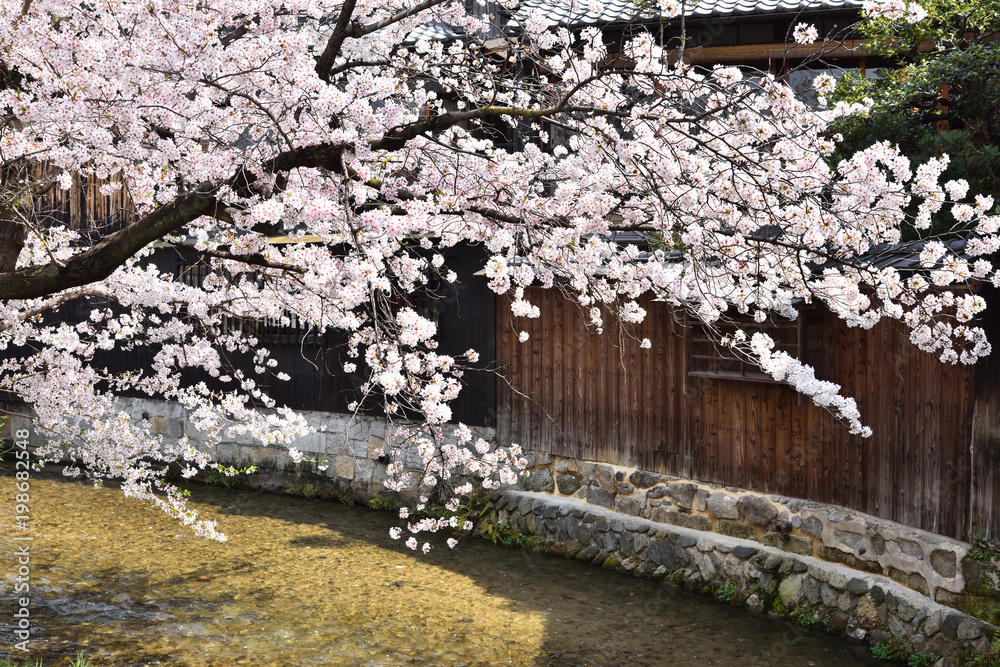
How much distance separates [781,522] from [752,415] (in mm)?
1180

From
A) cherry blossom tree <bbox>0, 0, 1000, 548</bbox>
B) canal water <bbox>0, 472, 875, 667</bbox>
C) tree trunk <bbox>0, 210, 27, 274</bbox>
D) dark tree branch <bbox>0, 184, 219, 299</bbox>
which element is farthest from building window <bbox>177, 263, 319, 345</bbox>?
dark tree branch <bbox>0, 184, 219, 299</bbox>

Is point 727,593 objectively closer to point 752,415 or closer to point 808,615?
point 808,615

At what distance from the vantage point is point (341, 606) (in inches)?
359

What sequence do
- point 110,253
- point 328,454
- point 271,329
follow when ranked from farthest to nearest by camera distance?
point 271,329
point 328,454
point 110,253

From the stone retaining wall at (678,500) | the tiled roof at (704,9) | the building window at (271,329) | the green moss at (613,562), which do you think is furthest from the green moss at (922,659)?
the building window at (271,329)

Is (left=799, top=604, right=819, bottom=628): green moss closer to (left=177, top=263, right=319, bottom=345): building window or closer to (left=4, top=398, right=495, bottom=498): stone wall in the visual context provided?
(left=4, top=398, right=495, bottom=498): stone wall

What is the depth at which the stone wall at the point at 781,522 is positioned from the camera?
Result: 294 inches

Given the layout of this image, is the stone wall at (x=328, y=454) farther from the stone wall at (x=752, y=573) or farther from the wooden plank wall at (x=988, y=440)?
the wooden plank wall at (x=988, y=440)

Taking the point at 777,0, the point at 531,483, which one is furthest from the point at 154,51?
the point at 777,0

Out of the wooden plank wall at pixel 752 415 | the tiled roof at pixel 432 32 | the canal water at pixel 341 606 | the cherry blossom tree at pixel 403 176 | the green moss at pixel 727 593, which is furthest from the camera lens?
the tiled roof at pixel 432 32

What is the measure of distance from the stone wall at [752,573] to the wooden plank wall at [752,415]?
67cm

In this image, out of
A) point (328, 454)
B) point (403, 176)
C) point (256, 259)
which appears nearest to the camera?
point (256, 259)

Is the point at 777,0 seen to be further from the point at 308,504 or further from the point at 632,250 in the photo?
the point at 308,504

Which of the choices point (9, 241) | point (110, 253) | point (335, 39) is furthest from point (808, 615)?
point (9, 241)
